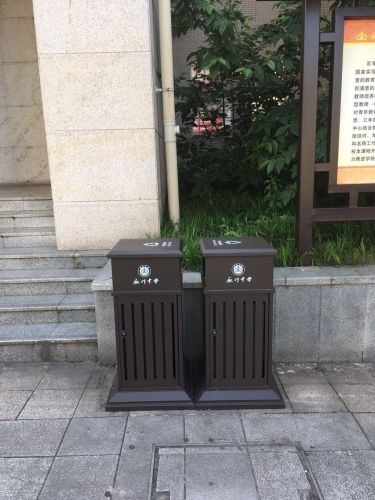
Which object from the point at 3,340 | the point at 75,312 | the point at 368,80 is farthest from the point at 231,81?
the point at 3,340

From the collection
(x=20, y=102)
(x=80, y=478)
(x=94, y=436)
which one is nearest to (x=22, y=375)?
(x=94, y=436)

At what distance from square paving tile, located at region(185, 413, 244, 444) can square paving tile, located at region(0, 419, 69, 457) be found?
0.93m

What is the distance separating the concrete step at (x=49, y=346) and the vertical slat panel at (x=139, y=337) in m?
0.91

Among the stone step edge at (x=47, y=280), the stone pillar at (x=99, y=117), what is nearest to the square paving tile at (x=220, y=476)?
the stone step edge at (x=47, y=280)

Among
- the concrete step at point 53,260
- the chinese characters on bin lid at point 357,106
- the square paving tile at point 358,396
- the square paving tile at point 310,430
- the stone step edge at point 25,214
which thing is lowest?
the square paving tile at point 358,396

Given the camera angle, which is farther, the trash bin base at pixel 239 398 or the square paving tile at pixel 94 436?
the trash bin base at pixel 239 398

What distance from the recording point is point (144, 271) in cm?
313

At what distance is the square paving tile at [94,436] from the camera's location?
2.88 m

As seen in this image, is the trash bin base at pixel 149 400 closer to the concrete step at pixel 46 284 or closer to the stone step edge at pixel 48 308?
the stone step edge at pixel 48 308

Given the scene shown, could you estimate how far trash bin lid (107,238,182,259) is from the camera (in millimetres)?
3086

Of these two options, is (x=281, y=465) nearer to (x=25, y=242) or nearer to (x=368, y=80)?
(x=368, y=80)

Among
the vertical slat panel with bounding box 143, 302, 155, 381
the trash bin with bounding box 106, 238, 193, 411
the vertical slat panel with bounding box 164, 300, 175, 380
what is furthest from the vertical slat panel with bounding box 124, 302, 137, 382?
the vertical slat panel with bounding box 164, 300, 175, 380

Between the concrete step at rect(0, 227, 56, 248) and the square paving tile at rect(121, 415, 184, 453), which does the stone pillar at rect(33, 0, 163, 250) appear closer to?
the concrete step at rect(0, 227, 56, 248)

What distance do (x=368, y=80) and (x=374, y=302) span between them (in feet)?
6.68
